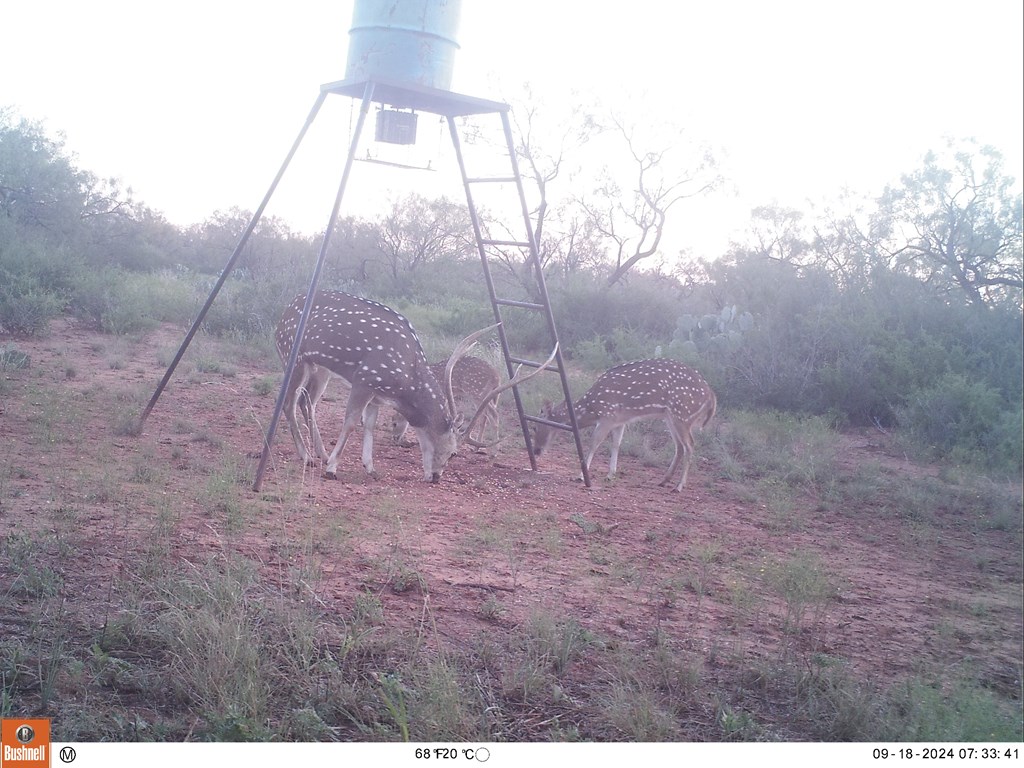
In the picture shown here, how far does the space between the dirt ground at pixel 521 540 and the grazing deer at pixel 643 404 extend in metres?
0.40

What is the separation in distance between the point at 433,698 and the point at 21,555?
2.60 metres

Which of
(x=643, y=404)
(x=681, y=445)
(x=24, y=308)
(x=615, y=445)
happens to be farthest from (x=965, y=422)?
(x=24, y=308)

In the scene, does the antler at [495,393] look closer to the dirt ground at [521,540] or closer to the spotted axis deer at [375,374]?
the spotted axis deer at [375,374]

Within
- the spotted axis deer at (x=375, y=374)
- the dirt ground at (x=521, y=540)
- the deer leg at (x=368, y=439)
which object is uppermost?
the spotted axis deer at (x=375, y=374)

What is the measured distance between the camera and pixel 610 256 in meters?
22.4

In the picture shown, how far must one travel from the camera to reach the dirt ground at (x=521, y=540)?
4.80 meters

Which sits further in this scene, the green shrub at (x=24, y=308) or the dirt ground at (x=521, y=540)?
the green shrub at (x=24, y=308)

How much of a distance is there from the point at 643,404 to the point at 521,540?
143 inches

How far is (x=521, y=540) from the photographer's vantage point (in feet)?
20.7

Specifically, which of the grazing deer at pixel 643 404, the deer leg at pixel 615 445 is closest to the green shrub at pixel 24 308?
the grazing deer at pixel 643 404

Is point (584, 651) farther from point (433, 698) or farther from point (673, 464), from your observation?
point (673, 464)

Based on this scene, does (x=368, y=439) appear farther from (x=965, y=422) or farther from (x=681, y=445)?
(x=965, y=422)

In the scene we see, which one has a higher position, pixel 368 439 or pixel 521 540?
pixel 368 439

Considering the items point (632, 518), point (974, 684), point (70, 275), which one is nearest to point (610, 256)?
point (70, 275)
